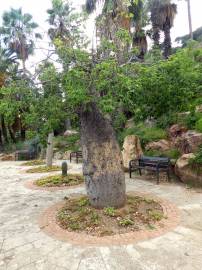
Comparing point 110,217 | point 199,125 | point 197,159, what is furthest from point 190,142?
point 110,217

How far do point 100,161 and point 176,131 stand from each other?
501 cm

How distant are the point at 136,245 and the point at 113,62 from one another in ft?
9.91

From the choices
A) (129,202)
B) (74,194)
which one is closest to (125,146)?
(74,194)

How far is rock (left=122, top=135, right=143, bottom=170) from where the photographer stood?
9.97m

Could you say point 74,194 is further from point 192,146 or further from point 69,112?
point 192,146

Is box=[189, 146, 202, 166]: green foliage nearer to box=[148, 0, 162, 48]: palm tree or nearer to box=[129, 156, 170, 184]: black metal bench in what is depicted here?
box=[129, 156, 170, 184]: black metal bench

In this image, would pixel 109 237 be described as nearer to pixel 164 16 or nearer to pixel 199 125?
pixel 199 125

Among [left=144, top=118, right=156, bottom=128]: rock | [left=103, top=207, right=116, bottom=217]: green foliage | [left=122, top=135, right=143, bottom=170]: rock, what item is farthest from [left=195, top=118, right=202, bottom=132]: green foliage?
[left=103, top=207, right=116, bottom=217]: green foliage

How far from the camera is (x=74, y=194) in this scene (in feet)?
24.4

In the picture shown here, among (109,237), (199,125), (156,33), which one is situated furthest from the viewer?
(156,33)

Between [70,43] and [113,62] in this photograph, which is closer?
[113,62]

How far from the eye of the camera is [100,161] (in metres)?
5.67

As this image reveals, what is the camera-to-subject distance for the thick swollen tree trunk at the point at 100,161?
5660 millimetres

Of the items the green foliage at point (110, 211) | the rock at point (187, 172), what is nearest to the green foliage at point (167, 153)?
the rock at point (187, 172)
